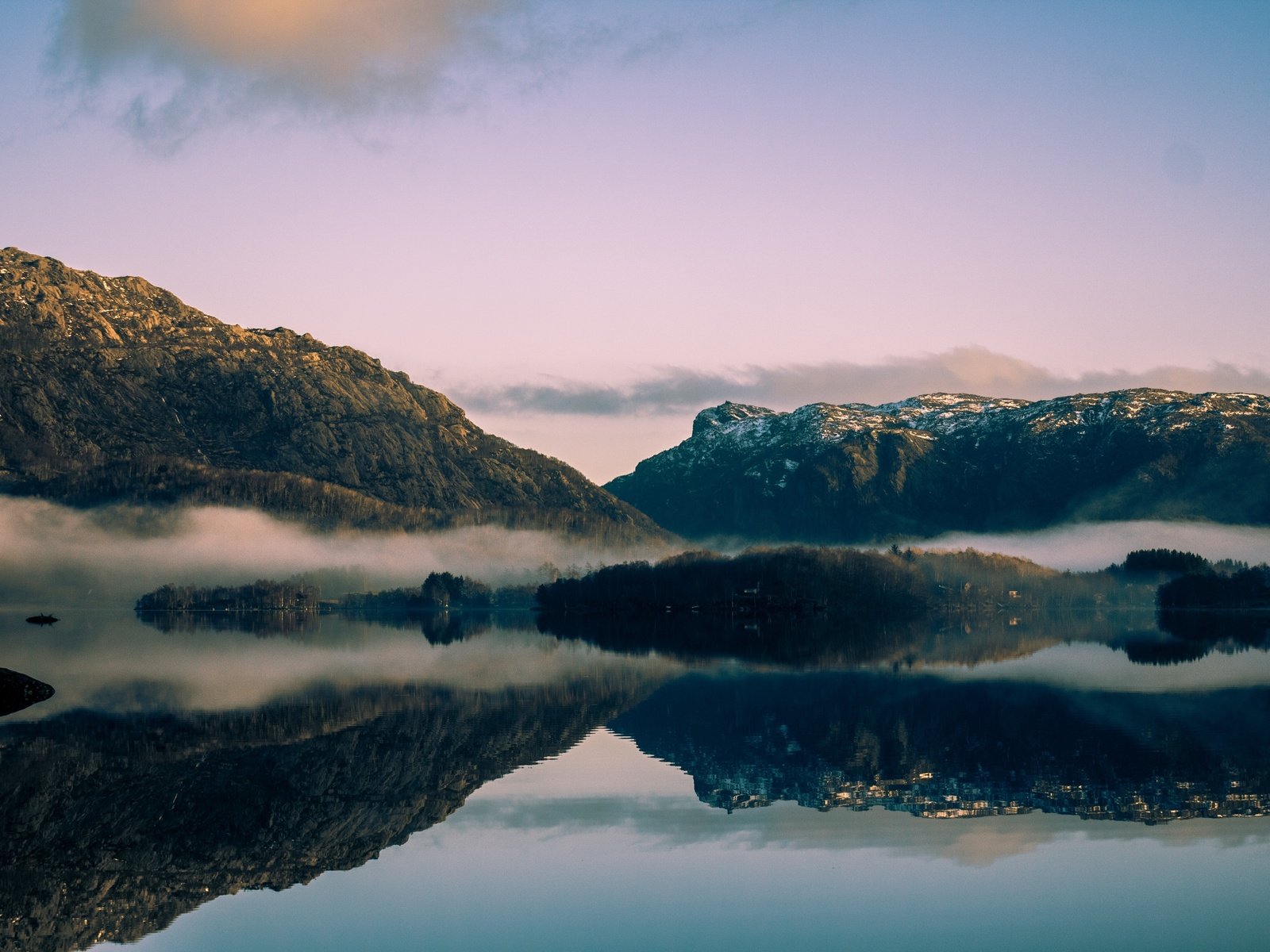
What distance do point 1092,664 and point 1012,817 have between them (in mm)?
65111

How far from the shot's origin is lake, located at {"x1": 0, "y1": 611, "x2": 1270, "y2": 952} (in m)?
24.3

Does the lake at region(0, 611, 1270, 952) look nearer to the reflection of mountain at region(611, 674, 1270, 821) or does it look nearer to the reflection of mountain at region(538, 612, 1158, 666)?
the reflection of mountain at region(611, 674, 1270, 821)

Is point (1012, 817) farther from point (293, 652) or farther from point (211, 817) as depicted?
point (293, 652)

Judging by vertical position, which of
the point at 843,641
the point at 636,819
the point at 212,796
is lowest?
the point at 843,641

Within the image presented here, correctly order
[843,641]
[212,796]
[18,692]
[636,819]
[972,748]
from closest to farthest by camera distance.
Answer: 1. [636,819]
2. [212,796]
3. [972,748]
4. [18,692]
5. [843,641]

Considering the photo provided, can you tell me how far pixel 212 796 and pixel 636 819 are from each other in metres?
13.5

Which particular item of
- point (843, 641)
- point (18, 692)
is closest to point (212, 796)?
point (18, 692)

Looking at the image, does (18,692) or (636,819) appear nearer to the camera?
(636,819)

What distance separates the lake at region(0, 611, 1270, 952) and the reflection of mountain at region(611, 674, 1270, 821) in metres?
0.22

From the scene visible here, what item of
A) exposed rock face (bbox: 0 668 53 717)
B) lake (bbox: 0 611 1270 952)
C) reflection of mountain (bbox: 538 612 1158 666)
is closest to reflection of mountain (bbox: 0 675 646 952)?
lake (bbox: 0 611 1270 952)

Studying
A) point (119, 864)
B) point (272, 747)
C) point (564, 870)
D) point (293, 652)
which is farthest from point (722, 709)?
point (293, 652)

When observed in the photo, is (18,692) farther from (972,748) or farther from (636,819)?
(972,748)

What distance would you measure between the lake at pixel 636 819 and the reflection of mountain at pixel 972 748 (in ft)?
0.71

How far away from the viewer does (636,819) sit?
112ft
